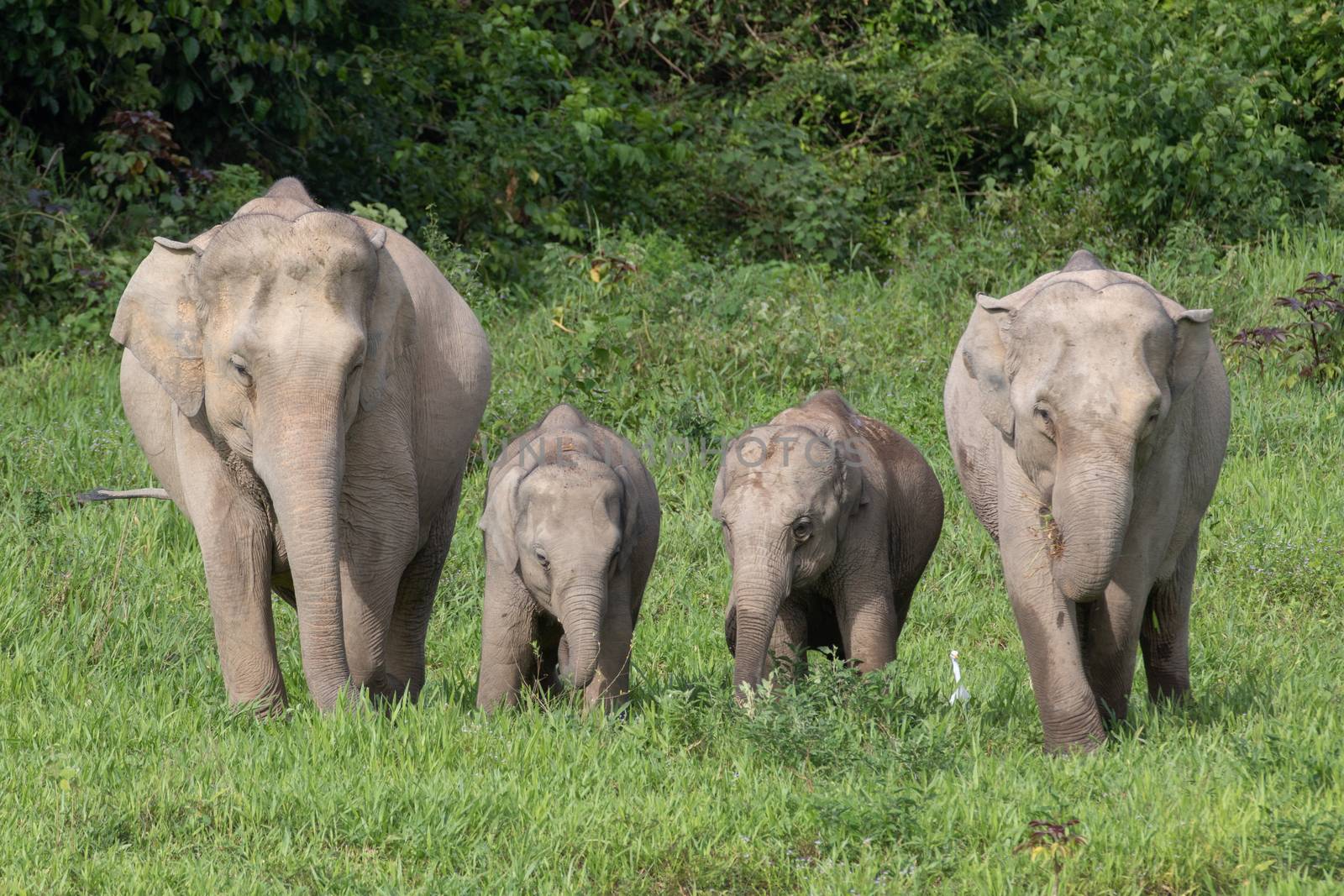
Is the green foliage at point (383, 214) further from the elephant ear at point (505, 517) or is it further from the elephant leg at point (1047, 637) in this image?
the elephant leg at point (1047, 637)

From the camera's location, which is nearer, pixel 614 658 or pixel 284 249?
pixel 284 249

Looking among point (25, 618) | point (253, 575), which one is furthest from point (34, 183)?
point (253, 575)

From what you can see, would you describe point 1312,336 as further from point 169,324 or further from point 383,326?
point 169,324

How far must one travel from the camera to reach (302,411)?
218 inches

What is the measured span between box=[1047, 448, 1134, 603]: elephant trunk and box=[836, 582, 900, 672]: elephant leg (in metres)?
1.39

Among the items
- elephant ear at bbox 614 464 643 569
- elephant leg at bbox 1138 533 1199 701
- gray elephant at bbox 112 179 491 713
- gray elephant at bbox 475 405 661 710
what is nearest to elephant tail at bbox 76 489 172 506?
gray elephant at bbox 112 179 491 713

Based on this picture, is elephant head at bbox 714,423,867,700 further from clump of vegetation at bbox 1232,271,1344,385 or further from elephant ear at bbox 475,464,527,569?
clump of vegetation at bbox 1232,271,1344,385

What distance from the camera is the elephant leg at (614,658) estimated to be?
6.40m

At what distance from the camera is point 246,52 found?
38.9 feet

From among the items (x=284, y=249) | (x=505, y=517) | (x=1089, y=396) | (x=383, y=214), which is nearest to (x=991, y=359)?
(x=1089, y=396)

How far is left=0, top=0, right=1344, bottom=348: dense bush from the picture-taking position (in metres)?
12.1

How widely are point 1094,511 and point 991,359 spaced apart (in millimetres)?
781

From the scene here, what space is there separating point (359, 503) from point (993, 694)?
2476 millimetres

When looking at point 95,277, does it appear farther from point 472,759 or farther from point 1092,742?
point 1092,742
